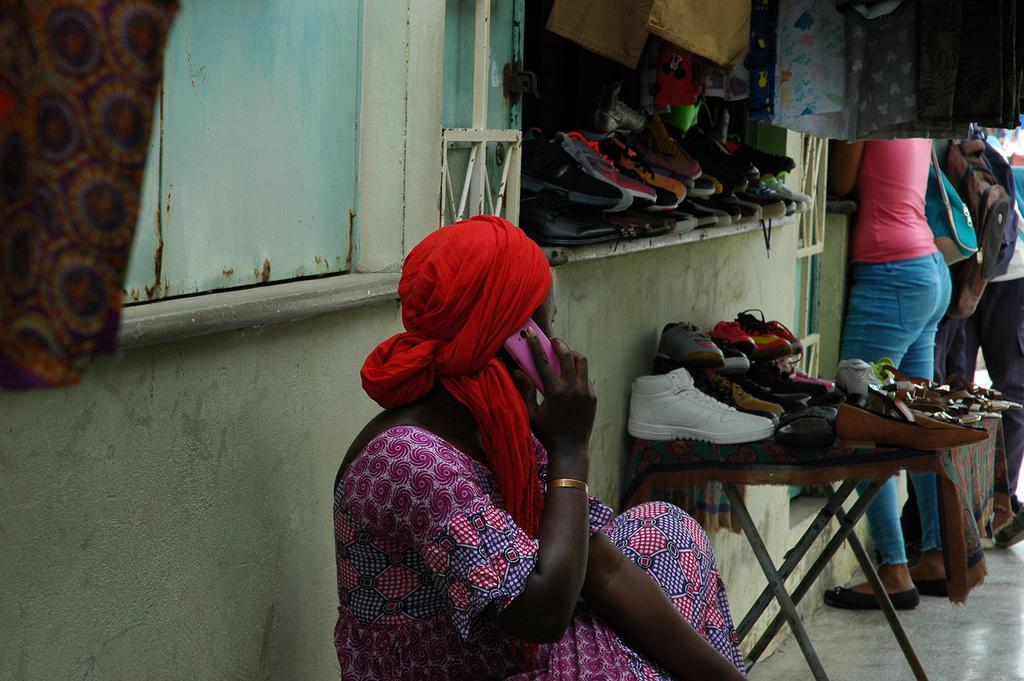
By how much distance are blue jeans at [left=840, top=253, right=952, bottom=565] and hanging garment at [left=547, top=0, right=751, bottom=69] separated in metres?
2.99

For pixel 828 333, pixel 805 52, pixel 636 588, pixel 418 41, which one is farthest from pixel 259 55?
pixel 828 333

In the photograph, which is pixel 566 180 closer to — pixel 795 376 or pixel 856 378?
pixel 856 378

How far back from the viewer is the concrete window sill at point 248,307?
5.60ft

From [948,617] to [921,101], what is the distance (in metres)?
2.82

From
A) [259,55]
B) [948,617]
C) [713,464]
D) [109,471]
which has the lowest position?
[948,617]

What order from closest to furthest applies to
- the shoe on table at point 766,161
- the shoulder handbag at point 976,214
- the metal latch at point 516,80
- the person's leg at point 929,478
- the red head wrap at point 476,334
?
the red head wrap at point 476,334 < the metal latch at point 516,80 < the shoe on table at point 766,161 < the person's leg at point 929,478 < the shoulder handbag at point 976,214

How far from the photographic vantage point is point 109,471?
1.70 metres

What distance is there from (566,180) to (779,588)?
51.4 inches

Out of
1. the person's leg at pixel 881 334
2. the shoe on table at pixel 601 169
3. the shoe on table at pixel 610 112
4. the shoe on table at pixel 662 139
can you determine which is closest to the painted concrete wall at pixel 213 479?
the shoe on table at pixel 601 169

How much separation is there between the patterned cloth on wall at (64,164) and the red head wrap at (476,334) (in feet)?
3.88

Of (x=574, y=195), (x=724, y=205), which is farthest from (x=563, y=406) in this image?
(x=724, y=205)

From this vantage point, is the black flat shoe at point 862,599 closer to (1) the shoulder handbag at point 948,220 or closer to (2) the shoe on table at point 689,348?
(1) the shoulder handbag at point 948,220

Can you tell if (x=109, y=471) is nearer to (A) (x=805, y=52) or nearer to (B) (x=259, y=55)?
(B) (x=259, y=55)

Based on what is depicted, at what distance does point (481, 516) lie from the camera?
181cm
